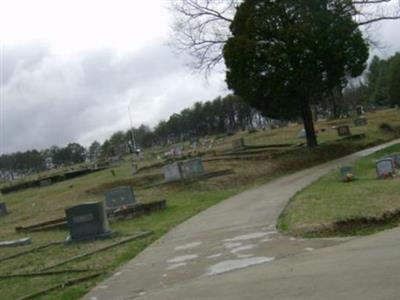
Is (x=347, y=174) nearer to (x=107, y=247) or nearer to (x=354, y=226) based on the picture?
(x=354, y=226)

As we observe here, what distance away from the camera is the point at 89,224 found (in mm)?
15758

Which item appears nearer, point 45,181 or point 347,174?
point 347,174

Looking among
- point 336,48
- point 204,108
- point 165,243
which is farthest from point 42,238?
point 204,108

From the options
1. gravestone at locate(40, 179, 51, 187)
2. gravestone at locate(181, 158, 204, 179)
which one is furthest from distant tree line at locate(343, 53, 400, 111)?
gravestone at locate(181, 158, 204, 179)

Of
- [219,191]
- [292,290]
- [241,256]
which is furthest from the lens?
[219,191]

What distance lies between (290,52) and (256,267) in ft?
80.2

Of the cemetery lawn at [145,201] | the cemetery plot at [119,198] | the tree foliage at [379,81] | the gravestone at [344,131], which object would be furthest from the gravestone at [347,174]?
the tree foliage at [379,81]

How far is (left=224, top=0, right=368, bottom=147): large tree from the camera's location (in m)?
31.8

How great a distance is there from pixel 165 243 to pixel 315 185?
7954mm

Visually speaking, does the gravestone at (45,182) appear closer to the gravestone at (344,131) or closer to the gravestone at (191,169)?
the gravestone at (344,131)

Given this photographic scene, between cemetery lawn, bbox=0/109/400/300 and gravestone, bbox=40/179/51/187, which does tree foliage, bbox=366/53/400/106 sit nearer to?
A: gravestone, bbox=40/179/51/187

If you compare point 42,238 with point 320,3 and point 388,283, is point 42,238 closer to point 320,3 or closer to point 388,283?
point 388,283

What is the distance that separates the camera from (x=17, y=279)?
1177 centimetres

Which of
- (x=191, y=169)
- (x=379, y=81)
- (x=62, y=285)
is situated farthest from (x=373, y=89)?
(x=62, y=285)
